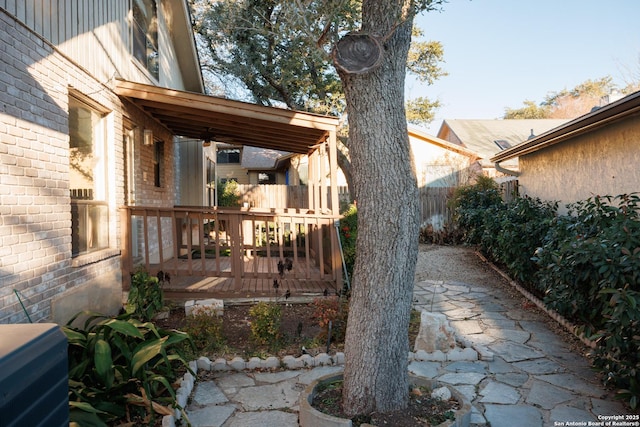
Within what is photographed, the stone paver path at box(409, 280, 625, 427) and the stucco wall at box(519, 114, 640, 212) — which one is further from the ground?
the stucco wall at box(519, 114, 640, 212)

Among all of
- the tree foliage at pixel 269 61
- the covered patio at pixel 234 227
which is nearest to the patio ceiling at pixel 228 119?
the covered patio at pixel 234 227

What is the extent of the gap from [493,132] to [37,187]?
22159 millimetres

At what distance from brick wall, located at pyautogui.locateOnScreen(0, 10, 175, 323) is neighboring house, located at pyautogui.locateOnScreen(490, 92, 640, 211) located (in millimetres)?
5923

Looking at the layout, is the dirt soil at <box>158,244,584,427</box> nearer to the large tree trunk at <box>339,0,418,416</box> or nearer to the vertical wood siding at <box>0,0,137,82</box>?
the large tree trunk at <box>339,0,418,416</box>

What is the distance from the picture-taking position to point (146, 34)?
816cm

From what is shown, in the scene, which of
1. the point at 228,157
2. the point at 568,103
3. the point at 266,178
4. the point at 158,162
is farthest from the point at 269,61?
the point at 568,103

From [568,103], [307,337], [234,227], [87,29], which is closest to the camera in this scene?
[307,337]

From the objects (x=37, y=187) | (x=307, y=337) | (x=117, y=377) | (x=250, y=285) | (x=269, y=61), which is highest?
(x=269, y=61)

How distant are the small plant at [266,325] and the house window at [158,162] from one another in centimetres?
477

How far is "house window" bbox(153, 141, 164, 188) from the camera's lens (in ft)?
28.4

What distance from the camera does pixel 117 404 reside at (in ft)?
10.7

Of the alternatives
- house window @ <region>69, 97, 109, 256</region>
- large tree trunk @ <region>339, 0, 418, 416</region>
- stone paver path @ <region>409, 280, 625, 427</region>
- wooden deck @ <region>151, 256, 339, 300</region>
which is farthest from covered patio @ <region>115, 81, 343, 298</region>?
large tree trunk @ <region>339, 0, 418, 416</region>

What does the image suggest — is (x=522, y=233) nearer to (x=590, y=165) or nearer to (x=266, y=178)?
(x=590, y=165)

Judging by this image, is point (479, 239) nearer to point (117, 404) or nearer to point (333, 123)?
point (333, 123)
